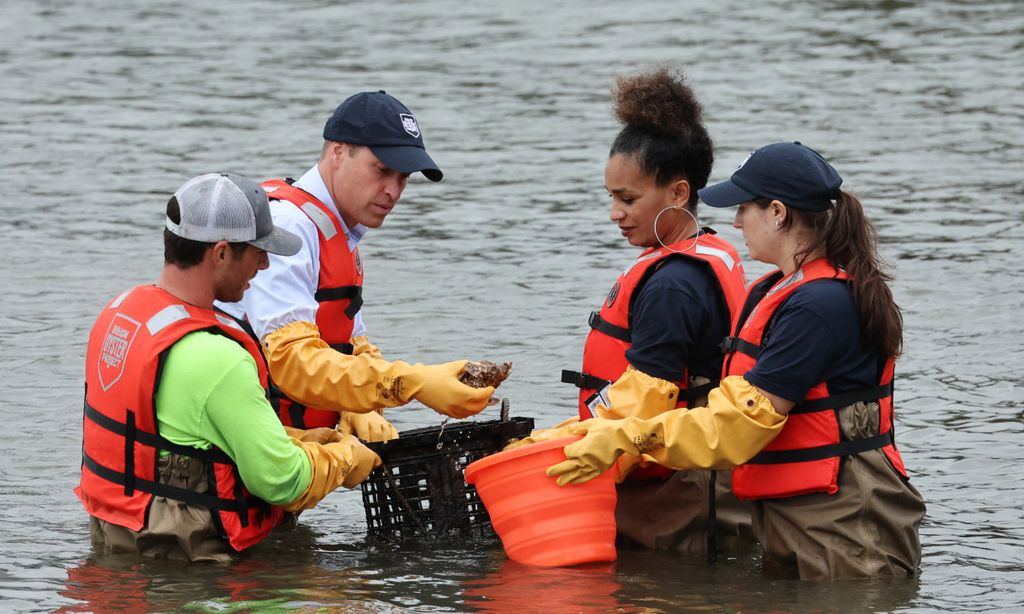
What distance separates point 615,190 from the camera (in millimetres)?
6668

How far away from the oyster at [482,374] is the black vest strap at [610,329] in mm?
430

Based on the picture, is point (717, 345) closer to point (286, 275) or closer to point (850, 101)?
point (286, 275)

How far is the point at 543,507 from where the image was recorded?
251 inches

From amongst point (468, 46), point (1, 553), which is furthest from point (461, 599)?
point (468, 46)

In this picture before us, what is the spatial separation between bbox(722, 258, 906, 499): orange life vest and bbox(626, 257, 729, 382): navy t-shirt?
207mm

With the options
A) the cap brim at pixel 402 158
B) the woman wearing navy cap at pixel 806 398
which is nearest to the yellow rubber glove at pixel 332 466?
the woman wearing navy cap at pixel 806 398

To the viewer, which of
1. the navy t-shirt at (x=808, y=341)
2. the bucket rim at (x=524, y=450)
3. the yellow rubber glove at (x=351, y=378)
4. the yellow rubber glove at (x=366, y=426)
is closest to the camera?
the navy t-shirt at (x=808, y=341)

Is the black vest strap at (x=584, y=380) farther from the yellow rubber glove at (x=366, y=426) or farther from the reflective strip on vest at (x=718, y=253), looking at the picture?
the yellow rubber glove at (x=366, y=426)

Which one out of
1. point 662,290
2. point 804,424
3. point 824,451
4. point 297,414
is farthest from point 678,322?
point 297,414

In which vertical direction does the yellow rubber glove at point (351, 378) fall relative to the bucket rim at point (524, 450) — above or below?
above

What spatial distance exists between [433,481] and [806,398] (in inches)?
68.7

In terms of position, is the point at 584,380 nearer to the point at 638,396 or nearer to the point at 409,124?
the point at 638,396

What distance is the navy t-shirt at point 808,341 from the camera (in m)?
5.91

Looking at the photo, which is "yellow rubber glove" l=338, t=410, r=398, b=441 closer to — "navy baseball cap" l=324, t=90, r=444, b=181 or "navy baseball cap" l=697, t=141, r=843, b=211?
"navy baseball cap" l=324, t=90, r=444, b=181
